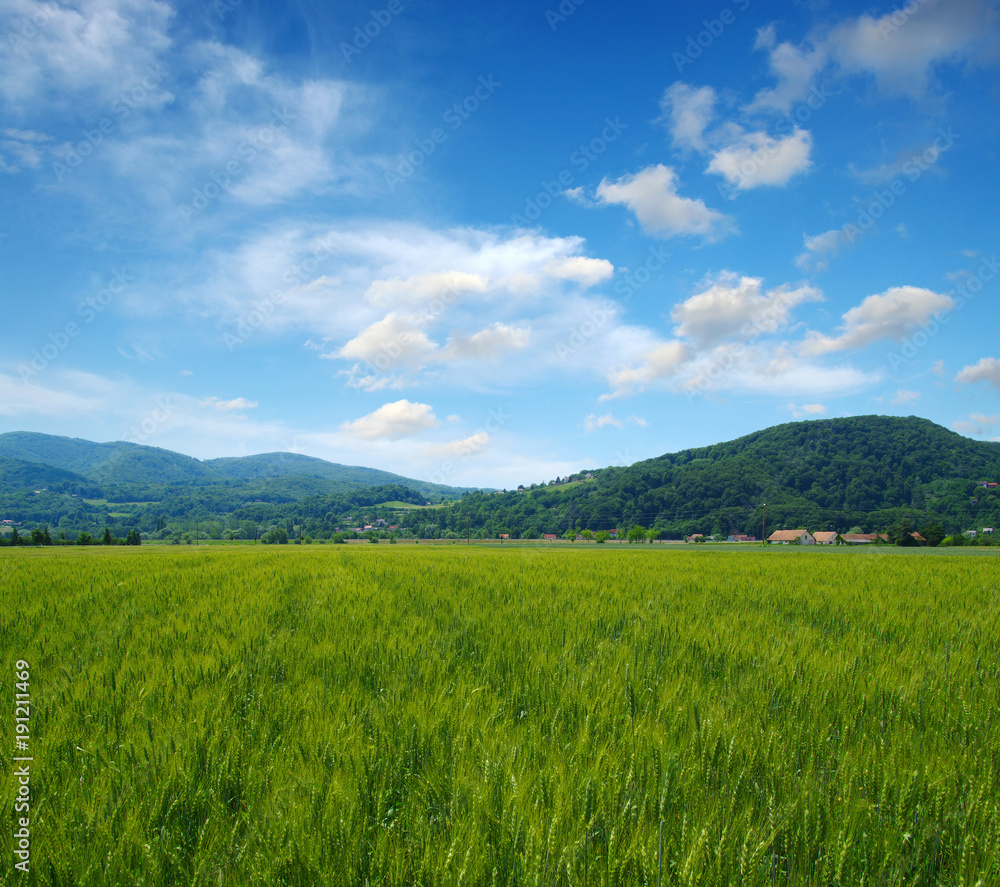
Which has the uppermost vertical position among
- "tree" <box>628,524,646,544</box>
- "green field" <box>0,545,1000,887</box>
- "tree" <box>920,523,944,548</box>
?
"green field" <box>0,545,1000,887</box>

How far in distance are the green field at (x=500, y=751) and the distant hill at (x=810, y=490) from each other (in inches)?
3986

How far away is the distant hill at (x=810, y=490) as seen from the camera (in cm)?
11175

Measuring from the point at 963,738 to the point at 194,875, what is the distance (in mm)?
3737

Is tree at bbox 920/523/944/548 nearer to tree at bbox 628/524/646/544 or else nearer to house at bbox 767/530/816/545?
house at bbox 767/530/816/545

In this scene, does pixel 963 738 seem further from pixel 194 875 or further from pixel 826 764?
pixel 194 875

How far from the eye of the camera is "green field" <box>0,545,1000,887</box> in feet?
5.12

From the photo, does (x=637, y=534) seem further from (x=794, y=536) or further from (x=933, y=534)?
(x=933, y=534)

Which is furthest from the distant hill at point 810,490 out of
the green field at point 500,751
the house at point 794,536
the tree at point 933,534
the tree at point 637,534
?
the green field at point 500,751

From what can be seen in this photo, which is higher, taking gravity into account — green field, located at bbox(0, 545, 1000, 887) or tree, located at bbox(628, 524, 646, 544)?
green field, located at bbox(0, 545, 1000, 887)

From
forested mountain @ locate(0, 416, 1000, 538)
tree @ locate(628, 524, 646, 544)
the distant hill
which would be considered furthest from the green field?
forested mountain @ locate(0, 416, 1000, 538)

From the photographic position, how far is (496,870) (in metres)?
1.46

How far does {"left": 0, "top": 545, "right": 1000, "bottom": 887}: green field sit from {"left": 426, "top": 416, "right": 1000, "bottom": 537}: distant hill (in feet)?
332

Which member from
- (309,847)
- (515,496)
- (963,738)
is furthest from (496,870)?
(515,496)

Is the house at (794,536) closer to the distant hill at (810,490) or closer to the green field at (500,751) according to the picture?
the distant hill at (810,490)
